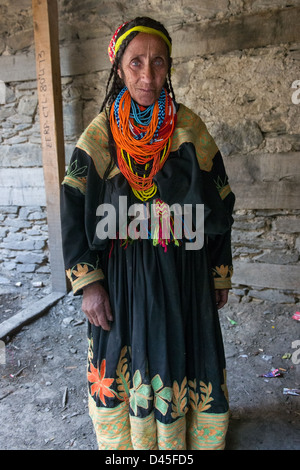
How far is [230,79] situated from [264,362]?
267 centimetres

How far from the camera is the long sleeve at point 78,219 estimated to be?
4.69 ft

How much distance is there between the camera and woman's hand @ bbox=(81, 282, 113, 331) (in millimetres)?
1466

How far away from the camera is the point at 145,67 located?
4.53 feet

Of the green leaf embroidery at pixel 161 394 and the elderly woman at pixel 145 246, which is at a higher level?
the elderly woman at pixel 145 246

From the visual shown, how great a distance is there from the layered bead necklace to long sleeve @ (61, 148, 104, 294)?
159 mm

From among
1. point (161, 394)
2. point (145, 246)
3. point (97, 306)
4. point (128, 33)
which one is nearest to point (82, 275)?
point (97, 306)

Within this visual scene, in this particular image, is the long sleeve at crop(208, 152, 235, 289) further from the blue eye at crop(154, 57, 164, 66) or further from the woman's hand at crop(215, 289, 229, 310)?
the blue eye at crop(154, 57, 164, 66)

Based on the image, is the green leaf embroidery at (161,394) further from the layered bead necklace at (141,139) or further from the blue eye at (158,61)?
the blue eye at (158,61)

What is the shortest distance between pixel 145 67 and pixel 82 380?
229 cm

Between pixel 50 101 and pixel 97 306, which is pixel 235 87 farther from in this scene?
pixel 97 306

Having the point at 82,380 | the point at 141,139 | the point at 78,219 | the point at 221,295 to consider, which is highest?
the point at 141,139

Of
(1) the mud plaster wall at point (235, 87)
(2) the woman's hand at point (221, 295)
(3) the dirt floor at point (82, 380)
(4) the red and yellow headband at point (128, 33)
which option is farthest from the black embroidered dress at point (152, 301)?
(1) the mud plaster wall at point (235, 87)

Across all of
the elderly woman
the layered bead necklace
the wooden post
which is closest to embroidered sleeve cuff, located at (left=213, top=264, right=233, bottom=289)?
the elderly woman

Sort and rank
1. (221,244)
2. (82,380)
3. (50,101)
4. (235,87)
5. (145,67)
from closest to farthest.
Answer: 1. (145,67)
2. (221,244)
3. (82,380)
4. (235,87)
5. (50,101)
